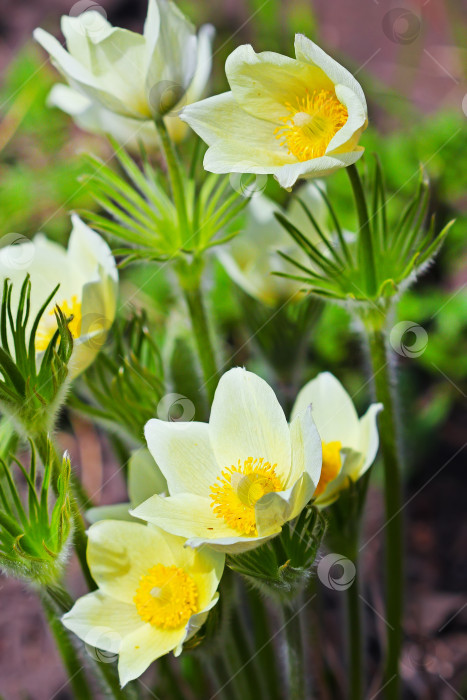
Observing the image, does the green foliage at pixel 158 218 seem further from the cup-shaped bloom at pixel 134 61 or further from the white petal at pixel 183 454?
the white petal at pixel 183 454

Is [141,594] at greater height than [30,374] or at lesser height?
lesser

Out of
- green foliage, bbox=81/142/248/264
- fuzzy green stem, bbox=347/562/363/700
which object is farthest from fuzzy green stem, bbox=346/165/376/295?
fuzzy green stem, bbox=347/562/363/700

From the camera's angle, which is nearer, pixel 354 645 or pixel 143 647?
pixel 143 647

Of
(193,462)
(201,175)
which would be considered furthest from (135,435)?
(201,175)

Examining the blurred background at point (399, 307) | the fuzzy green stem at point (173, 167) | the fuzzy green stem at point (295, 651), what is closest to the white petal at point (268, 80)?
the fuzzy green stem at point (173, 167)

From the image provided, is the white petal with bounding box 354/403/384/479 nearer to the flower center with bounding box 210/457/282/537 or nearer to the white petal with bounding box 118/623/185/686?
the flower center with bounding box 210/457/282/537

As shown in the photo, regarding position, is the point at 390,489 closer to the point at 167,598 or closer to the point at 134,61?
the point at 167,598

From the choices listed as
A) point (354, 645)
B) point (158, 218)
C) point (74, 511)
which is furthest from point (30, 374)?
point (354, 645)
